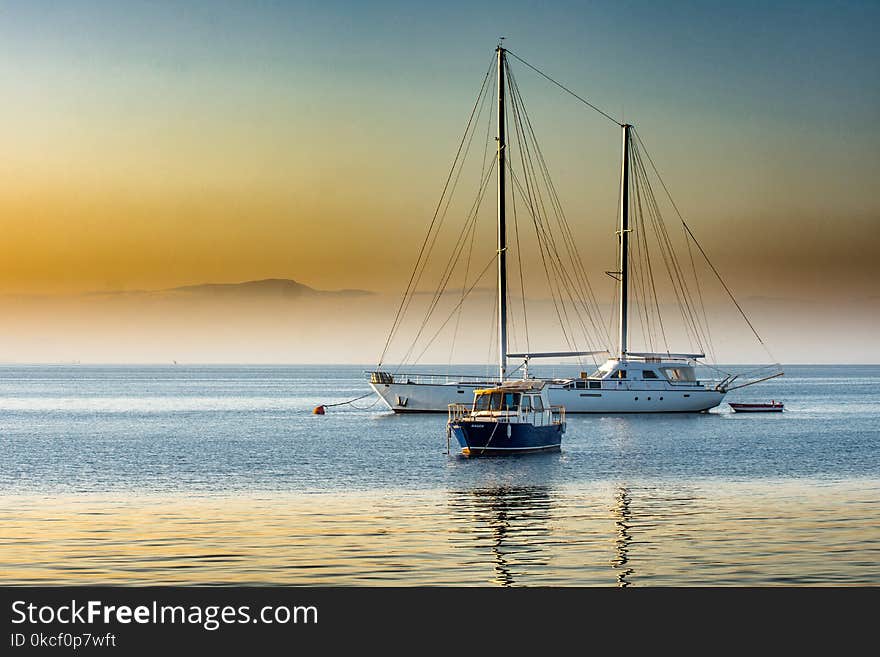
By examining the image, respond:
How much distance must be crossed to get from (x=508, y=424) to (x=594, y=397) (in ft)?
130

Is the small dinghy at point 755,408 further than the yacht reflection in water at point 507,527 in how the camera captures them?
Yes

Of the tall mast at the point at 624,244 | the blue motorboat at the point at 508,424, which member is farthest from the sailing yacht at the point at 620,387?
the blue motorboat at the point at 508,424

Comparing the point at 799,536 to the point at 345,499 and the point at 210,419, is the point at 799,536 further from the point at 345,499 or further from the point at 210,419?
the point at 210,419

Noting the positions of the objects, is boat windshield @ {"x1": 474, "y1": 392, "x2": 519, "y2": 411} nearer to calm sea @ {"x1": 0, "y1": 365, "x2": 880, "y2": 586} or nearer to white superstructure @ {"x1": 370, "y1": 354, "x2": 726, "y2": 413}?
calm sea @ {"x1": 0, "y1": 365, "x2": 880, "y2": 586}

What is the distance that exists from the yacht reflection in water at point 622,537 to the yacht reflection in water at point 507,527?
1.69m

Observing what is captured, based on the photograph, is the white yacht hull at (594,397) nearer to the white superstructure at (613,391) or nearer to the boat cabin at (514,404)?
the white superstructure at (613,391)

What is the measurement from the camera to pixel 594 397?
92.5 meters

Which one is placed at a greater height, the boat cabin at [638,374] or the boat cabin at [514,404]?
the boat cabin at [638,374]

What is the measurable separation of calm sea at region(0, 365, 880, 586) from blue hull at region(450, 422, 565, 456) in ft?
3.04

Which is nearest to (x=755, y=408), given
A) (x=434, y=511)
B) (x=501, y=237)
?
(x=501, y=237)

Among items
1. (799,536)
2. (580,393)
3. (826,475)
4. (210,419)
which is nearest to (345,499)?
(799,536)

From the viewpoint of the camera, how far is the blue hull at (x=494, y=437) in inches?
2108

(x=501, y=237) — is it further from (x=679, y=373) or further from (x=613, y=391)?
(x=679, y=373)
